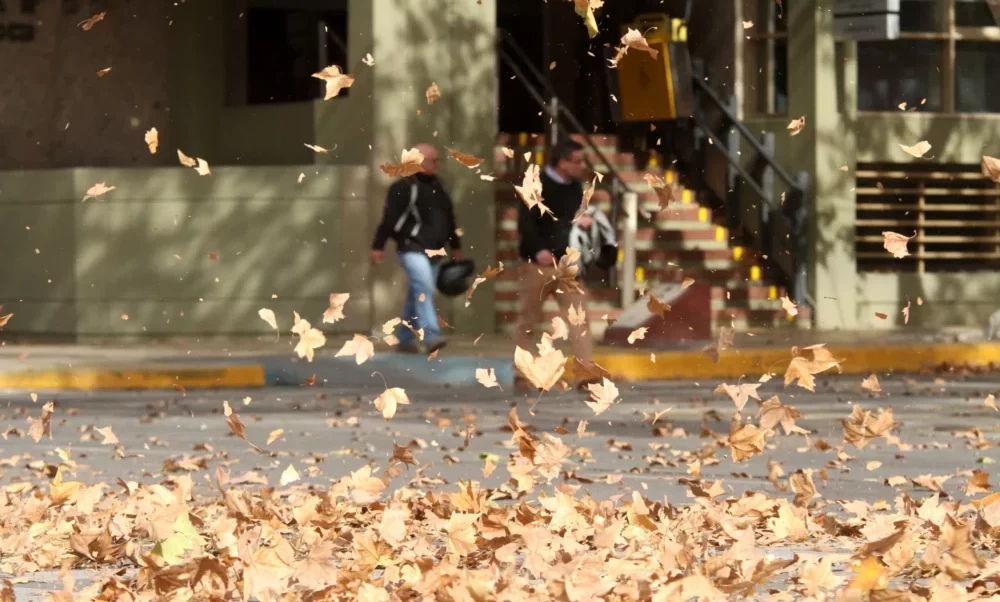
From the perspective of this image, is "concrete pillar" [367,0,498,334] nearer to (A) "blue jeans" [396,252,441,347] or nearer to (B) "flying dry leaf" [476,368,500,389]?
(A) "blue jeans" [396,252,441,347]

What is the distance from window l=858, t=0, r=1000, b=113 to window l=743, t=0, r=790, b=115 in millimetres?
822

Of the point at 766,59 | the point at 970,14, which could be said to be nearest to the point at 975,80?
the point at 970,14

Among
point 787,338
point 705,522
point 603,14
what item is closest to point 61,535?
point 705,522

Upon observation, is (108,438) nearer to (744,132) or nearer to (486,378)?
(486,378)

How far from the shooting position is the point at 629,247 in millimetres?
19094

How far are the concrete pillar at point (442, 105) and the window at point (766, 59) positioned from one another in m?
3.31

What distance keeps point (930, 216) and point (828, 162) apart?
4.99 ft

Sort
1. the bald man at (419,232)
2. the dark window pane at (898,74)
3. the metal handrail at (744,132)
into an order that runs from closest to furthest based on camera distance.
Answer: the bald man at (419,232)
the metal handrail at (744,132)
the dark window pane at (898,74)

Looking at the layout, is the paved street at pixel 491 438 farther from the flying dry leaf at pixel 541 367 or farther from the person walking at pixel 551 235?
the flying dry leaf at pixel 541 367

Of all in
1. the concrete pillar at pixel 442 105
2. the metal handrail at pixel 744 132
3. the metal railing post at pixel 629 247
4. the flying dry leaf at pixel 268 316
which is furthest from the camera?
the metal handrail at pixel 744 132

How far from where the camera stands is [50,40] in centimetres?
2162

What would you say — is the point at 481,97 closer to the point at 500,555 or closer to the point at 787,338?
the point at 787,338


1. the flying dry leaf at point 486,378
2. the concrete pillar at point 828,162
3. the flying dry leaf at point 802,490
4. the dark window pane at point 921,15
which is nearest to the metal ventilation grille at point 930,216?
the concrete pillar at point 828,162

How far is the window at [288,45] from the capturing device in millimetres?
22844
